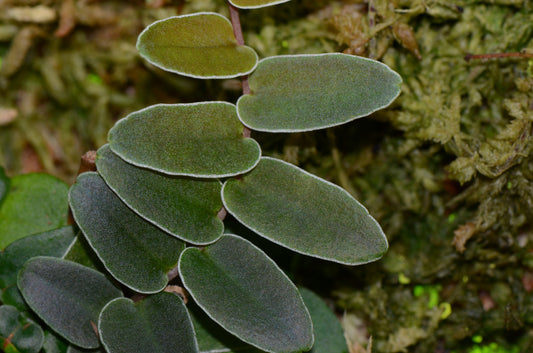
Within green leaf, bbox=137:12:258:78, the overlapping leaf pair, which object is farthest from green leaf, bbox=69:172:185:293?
green leaf, bbox=137:12:258:78

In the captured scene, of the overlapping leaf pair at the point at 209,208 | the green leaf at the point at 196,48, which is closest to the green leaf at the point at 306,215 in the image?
the overlapping leaf pair at the point at 209,208

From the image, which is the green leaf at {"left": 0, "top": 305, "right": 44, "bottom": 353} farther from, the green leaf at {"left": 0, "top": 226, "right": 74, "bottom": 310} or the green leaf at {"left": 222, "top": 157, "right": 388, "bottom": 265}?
the green leaf at {"left": 222, "top": 157, "right": 388, "bottom": 265}

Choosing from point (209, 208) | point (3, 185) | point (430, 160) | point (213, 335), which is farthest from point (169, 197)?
point (430, 160)

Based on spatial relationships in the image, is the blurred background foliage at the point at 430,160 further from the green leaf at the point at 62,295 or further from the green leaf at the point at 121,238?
the green leaf at the point at 62,295

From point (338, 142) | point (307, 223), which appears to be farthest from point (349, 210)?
point (338, 142)

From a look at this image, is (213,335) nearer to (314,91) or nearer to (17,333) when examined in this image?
(17,333)

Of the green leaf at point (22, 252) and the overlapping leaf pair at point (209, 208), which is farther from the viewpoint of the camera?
the green leaf at point (22, 252)

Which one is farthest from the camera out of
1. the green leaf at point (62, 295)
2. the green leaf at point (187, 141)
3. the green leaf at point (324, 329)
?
the green leaf at point (324, 329)
